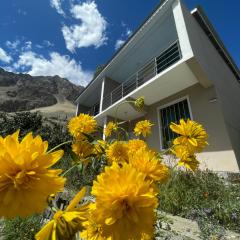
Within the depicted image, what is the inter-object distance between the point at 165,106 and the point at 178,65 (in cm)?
238

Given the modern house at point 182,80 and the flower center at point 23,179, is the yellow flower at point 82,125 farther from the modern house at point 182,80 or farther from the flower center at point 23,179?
the modern house at point 182,80

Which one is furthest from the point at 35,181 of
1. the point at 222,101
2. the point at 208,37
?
the point at 208,37

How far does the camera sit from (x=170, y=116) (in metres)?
7.93

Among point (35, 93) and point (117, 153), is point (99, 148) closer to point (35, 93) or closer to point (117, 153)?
point (117, 153)

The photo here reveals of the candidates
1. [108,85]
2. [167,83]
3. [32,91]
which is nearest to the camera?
[167,83]

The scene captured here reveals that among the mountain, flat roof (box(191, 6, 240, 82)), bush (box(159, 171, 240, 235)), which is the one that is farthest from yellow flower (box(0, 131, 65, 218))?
the mountain

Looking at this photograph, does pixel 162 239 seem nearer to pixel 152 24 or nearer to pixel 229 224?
pixel 229 224

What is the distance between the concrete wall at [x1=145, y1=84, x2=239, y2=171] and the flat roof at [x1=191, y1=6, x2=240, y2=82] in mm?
3404

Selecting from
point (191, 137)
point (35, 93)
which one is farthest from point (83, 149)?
point (35, 93)

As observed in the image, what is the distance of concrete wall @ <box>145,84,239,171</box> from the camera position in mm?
5672

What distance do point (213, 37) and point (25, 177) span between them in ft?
35.6

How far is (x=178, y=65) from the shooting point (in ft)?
20.1

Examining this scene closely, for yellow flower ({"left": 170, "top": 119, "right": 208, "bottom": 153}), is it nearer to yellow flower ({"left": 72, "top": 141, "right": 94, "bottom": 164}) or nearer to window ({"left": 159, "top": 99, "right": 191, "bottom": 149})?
yellow flower ({"left": 72, "top": 141, "right": 94, "bottom": 164})

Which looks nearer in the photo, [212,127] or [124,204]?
[124,204]
